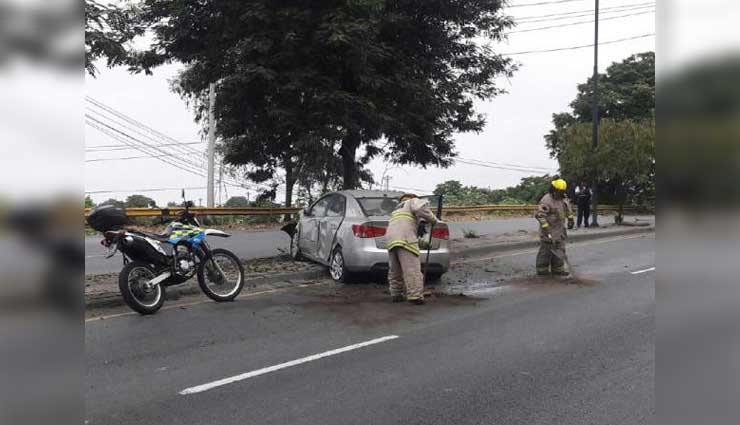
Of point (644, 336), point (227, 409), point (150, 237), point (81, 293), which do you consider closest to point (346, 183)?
point (150, 237)

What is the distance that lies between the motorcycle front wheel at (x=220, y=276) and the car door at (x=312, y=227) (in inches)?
99.5

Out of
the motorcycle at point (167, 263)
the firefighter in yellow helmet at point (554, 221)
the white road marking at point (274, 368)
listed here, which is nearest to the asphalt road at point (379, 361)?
the white road marking at point (274, 368)

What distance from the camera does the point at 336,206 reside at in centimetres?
1081

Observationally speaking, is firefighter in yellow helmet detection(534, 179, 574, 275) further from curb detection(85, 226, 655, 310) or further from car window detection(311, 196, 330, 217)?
car window detection(311, 196, 330, 217)

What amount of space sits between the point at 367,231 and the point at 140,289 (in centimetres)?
358

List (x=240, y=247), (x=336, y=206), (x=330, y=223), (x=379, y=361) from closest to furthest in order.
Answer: (x=379, y=361)
(x=330, y=223)
(x=336, y=206)
(x=240, y=247)

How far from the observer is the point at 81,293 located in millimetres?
1285

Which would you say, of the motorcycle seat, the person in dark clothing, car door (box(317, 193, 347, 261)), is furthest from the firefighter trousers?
the person in dark clothing

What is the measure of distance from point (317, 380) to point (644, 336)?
3.57m

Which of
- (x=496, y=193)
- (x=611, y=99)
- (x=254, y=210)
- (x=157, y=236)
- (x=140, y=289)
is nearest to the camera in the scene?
(x=140, y=289)

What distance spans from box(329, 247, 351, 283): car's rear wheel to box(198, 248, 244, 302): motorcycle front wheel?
1.88 m

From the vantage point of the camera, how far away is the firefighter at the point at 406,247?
27.9 feet

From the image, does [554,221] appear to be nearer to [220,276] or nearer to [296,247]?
[296,247]

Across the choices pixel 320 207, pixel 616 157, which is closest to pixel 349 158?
pixel 320 207
